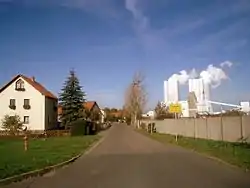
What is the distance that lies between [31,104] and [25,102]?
0.93 meters

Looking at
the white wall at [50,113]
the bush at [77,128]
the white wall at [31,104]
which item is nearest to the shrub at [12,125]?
the bush at [77,128]

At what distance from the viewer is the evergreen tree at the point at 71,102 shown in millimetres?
60938

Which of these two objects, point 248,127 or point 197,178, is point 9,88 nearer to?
point 248,127

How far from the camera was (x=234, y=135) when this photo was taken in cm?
2519

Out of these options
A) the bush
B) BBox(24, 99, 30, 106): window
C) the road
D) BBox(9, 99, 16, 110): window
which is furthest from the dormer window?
the road

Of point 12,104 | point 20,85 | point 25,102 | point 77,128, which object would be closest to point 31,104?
point 25,102

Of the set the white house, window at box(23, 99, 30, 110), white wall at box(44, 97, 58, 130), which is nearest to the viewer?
window at box(23, 99, 30, 110)

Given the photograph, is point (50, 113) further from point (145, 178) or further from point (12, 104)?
point (145, 178)

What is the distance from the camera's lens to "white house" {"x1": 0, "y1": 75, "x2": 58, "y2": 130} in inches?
2287

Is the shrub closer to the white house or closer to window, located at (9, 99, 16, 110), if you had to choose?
the white house

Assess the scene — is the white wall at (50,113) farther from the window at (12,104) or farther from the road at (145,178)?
the road at (145,178)

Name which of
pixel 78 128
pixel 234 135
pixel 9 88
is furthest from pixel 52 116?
pixel 234 135

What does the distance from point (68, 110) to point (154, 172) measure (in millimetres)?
48721

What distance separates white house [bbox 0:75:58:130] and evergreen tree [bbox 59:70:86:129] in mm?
3630
